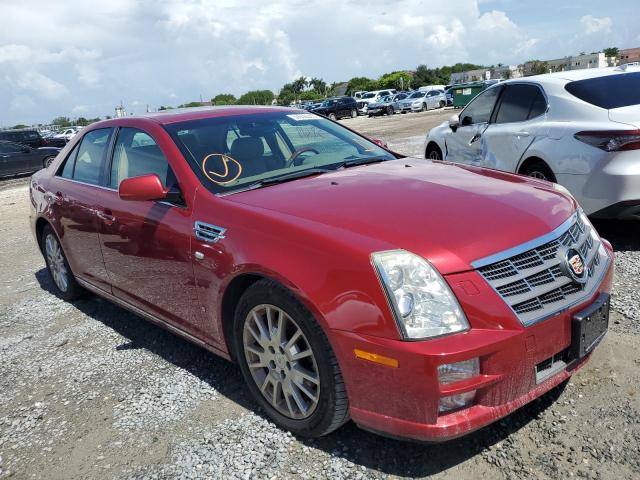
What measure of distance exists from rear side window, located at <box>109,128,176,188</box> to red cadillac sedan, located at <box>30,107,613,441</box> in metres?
0.02

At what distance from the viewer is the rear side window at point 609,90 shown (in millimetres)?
5086

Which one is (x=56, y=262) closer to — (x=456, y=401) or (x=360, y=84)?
(x=456, y=401)

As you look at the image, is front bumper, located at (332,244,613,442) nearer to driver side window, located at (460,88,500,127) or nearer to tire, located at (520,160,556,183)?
tire, located at (520,160,556,183)

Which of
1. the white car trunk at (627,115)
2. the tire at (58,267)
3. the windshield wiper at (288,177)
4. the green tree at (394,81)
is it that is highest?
the windshield wiper at (288,177)

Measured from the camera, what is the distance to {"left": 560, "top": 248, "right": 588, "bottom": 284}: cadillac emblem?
2539mm

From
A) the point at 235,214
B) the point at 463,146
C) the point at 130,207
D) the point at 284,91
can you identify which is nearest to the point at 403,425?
the point at 235,214

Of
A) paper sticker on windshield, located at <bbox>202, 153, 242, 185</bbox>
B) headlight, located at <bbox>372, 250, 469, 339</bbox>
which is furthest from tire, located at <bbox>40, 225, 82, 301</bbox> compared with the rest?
headlight, located at <bbox>372, 250, 469, 339</bbox>

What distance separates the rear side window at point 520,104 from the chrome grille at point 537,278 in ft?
11.4

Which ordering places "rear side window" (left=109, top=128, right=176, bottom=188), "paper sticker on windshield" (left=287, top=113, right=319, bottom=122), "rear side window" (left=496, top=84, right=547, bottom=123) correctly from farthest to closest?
1. "rear side window" (left=496, top=84, right=547, bottom=123)
2. "paper sticker on windshield" (left=287, top=113, right=319, bottom=122)
3. "rear side window" (left=109, top=128, right=176, bottom=188)

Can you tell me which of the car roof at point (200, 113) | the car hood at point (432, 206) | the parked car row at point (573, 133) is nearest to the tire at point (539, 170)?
the parked car row at point (573, 133)

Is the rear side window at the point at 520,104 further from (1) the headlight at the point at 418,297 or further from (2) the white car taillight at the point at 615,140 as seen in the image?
(1) the headlight at the point at 418,297

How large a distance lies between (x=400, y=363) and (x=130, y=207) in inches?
88.1

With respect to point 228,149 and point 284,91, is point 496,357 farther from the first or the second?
point 284,91

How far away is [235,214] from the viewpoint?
2.93 metres
